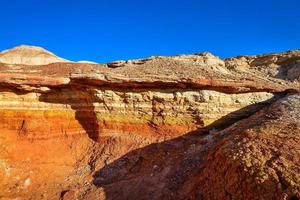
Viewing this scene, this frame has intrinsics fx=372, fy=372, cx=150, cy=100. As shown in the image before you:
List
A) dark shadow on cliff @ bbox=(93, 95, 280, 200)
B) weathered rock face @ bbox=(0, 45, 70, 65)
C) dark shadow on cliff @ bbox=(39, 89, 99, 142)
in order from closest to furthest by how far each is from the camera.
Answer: dark shadow on cliff @ bbox=(93, 95, 280, 200)
dark shadow on cliff @ bbox=(39, 89, 99, 142)
weathered rock face @ bbox=(0, 45, 70, 65)

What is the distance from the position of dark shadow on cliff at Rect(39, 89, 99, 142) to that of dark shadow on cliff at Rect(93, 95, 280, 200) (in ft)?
6.38

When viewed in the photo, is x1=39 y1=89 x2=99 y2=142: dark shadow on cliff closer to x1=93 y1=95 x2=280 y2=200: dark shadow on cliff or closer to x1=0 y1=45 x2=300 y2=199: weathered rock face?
x1=0 y1=45 x2=300 y2=199: weathered rock face

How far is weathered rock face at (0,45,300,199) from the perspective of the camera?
11.3 metres

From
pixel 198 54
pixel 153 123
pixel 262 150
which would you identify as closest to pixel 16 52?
pixel 198 54

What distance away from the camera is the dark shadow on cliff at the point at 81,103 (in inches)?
535

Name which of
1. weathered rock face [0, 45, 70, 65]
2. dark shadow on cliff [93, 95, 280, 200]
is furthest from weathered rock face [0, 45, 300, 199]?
weathered rock face [0, 45, 70, 65]

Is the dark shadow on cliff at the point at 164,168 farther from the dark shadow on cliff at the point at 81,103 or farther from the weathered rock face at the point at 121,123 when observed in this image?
the dark shadow on cliff at the point at 81,103

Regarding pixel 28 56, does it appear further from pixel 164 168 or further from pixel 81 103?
pixel 164 168

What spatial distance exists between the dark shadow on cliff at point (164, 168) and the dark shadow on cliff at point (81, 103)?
6.38 ft

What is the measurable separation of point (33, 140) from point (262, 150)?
28.9ft

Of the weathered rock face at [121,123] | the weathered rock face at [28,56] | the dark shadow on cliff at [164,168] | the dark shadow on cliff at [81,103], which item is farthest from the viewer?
the weathered rock face at [28,56]

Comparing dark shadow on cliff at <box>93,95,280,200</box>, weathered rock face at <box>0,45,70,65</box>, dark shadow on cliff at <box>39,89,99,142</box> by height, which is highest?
weathered rock face at <box>0,45,70,65</box>

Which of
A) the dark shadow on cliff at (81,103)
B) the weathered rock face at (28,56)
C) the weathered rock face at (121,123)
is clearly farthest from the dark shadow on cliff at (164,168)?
the weathered rock face at (28,56)

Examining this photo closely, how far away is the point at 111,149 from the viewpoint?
42.0 feet
